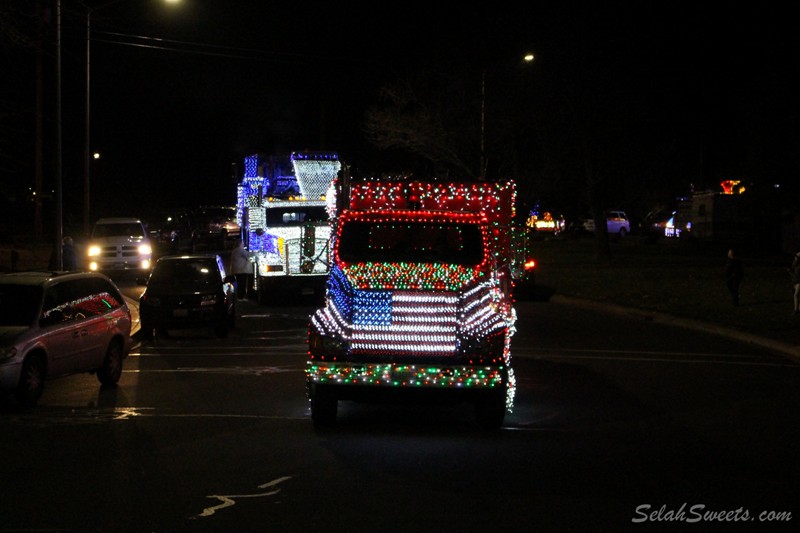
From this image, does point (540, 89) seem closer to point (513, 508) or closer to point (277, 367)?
point (277, 367)

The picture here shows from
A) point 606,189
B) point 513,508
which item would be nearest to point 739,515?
point 513,508

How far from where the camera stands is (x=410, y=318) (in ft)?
36.5

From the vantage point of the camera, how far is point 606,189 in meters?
49.3

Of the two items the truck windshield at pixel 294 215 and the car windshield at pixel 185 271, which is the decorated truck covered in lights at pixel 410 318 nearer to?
the car windshield at pixel 185 271

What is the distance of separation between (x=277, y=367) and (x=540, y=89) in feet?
96.7

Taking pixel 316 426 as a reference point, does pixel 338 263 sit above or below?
above

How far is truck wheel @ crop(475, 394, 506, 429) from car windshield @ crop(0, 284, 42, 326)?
565 cm

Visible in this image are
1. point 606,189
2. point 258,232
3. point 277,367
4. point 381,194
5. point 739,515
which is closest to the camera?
point 739,515

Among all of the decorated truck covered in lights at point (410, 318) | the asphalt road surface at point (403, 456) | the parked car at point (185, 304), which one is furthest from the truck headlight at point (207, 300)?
the decorated truck covered in lights at point (410, 318)

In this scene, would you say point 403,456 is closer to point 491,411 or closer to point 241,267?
point 491,411

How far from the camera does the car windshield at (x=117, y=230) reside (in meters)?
40.1

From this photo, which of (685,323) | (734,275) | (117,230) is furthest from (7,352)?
(117,230)

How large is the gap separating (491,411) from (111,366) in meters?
6.09

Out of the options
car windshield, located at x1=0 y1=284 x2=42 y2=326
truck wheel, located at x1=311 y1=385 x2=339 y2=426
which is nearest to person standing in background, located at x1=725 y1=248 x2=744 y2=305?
truck wheel, located at x1=311 y1=385 x2=339 y2=426
